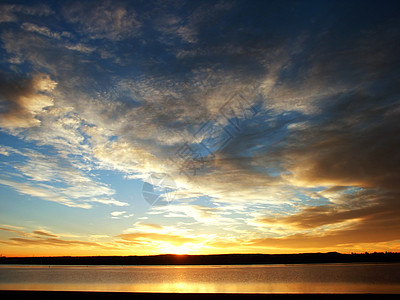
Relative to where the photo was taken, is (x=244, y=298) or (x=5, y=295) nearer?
(x=244, y=298)

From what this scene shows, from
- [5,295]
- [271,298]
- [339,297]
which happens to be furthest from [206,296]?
[5,295]

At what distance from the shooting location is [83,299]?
2120 centimetres

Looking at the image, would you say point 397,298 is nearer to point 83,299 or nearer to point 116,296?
point 116,296

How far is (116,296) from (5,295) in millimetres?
9653

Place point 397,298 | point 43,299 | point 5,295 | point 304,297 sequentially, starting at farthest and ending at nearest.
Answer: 1. point 5,295
2. point 43,299
3. point 304,297
4. point 397,298

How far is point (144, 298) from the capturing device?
2148cm

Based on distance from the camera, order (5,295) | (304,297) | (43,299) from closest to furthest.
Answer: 1. (304,297)
2. (43,299)
3. (5,295)

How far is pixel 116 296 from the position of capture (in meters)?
21.7

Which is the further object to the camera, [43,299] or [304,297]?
[43,299]

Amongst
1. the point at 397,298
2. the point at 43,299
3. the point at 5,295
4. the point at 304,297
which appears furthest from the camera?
the point at 5,295

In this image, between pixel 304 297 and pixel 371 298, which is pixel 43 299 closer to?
pixel 304 297

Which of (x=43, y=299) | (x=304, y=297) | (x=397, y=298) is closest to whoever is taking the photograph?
(x=397, y=298)

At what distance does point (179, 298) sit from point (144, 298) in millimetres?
2990

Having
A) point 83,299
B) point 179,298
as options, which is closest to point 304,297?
point 179,298
